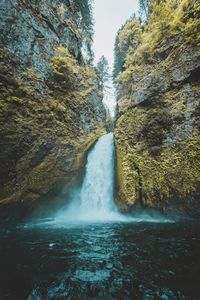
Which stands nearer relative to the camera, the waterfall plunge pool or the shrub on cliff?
the waterfall plunge pool

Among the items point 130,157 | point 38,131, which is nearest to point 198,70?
point 130,157

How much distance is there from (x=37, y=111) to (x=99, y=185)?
223 inches

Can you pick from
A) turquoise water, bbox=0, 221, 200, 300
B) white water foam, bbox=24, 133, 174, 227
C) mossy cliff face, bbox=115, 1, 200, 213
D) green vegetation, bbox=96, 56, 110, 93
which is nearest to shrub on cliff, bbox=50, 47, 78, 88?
mossy cliff face, bbox=115, 1, 200, 213

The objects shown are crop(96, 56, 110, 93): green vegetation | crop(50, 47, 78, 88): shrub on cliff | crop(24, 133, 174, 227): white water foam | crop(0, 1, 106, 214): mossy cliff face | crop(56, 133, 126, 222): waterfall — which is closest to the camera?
crop(0, 1, 106, 214): mossy cliff face

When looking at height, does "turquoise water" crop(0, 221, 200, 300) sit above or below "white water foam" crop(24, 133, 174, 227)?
below

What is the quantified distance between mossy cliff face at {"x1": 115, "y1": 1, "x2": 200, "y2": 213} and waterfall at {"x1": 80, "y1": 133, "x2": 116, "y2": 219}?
0.93 metres

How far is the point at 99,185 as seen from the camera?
12.7m

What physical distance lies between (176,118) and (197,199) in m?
4.06

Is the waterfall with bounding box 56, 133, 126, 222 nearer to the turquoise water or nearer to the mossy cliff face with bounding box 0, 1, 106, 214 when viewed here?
the mossy cliff face with bounding box 0, 1, 106, 214

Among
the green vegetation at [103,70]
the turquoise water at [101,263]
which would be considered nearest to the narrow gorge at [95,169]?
the turquoise water at [101,263]

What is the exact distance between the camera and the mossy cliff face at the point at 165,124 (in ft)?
31.7

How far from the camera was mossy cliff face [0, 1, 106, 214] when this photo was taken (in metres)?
9.10

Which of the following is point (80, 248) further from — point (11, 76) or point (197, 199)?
point (11, 76)

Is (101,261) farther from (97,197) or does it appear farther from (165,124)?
(165,124)
